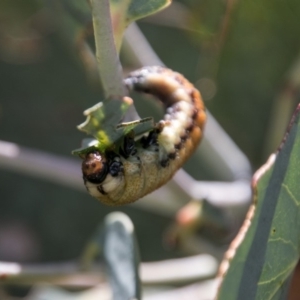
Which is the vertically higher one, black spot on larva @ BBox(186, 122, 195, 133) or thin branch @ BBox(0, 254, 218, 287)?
black spot on larva @ BBox(186, 122, 195, 133)

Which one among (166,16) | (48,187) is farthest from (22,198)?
(166,16)

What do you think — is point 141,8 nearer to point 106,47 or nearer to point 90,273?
point 106,47

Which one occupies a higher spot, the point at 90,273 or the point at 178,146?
the point at 178,146

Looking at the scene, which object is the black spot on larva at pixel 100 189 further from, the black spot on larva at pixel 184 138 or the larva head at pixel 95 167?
the black spot on larva at pixel 184 138

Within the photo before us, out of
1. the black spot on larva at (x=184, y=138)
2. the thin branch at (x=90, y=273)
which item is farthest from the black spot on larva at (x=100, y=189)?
the thin branch at (x=90, y=273)

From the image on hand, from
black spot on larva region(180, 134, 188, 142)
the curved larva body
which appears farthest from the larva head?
black spot on larva region(180, 134, 188, 142)

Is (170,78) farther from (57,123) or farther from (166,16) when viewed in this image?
(57,123)

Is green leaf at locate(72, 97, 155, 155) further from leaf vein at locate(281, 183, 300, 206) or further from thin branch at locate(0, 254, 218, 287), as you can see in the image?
thin branch at locate(0, 254, 218, 287)

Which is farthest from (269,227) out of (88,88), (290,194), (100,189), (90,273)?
(88,88)
